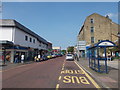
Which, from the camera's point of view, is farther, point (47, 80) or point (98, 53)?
point (98, 53)

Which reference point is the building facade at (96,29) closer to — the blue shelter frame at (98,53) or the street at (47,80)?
the blue shelter frame at (98,53)

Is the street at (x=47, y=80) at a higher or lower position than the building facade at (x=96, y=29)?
lower

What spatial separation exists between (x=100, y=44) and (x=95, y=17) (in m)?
36.1

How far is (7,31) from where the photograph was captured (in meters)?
24.8

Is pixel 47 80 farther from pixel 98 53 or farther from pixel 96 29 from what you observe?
pixel 96 29

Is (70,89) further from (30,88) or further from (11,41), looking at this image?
(11,41)

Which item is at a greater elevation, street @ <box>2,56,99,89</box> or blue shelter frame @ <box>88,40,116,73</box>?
blue shelter frame @ <box>88,40,116,73</box>

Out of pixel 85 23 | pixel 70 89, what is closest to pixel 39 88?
pixel 70 89

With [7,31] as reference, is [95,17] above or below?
above

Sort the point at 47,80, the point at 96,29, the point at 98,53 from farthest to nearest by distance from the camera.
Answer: the point at 96,29 → the point at 98,53 → the point at 47,80

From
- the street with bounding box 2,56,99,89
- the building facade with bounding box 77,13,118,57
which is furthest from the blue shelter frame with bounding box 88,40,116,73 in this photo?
the building facade with bounding box 77,13,118,57

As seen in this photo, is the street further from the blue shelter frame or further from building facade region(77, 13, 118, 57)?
building facade region(77, 13, 118, 57)

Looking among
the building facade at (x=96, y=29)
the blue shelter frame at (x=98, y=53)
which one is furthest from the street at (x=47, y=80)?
the building facade at (x=96, y=29)

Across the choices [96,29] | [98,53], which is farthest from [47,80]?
[96,29]
